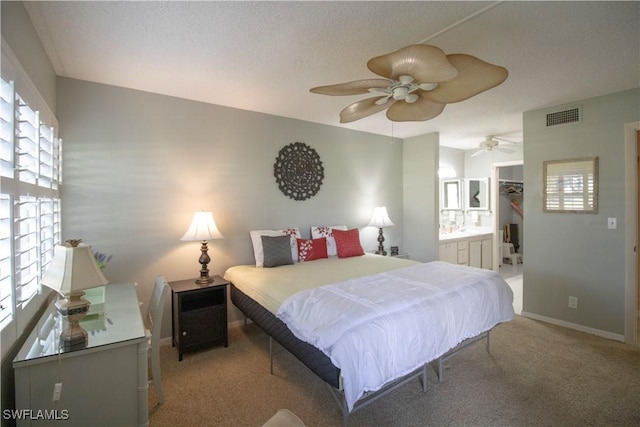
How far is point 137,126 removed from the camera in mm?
2924

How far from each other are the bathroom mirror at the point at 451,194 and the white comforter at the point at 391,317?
12.1 ft

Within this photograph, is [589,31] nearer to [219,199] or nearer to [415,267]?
[415,267]

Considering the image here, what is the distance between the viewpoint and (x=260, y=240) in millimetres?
3377

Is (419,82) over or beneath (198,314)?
over

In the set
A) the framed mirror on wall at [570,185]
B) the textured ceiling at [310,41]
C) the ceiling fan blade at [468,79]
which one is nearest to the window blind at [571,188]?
the framed mirror on wall at [570,185]

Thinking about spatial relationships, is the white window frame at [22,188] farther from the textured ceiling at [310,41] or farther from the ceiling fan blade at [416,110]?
the ceiling fan blade at [416,110]

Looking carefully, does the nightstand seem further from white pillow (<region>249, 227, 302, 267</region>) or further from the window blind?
the window blind

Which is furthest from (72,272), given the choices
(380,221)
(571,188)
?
(571,188)

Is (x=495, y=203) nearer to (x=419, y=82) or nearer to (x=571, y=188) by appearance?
(x=571, y=188)

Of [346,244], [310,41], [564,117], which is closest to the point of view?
[310,41]

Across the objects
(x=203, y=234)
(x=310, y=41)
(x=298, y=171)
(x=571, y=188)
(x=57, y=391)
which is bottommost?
(x=57, y=391)

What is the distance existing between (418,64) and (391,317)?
142 cm

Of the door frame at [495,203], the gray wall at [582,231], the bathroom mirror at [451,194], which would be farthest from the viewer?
the bathroom mirror at [451,194]

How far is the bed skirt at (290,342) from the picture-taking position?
1773 mm
